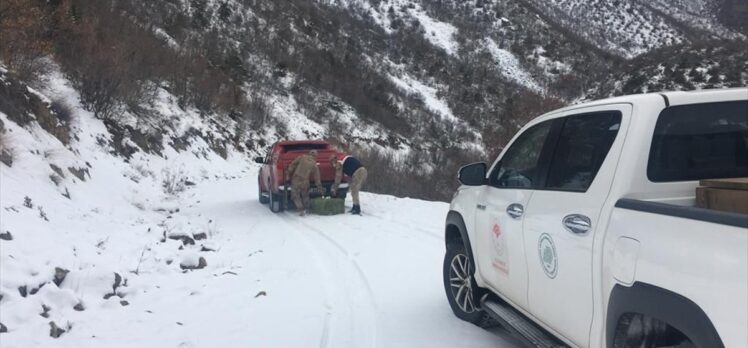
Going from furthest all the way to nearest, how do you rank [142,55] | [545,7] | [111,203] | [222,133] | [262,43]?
1. [545,7]
2. [262,43]
3. [222,133]
4. [142,55]
5. [111,203]

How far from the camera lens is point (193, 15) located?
135 feet

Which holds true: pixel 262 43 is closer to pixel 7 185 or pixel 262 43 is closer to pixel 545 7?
pixel 7 185

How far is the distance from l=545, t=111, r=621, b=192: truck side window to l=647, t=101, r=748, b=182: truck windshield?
28 centimetres

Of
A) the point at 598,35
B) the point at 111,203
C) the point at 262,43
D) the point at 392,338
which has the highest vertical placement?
the point at 598,35

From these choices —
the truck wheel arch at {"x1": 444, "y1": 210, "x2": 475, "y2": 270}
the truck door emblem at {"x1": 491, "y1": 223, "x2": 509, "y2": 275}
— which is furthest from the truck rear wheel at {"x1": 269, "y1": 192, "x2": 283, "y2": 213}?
the truck door emblem at {"x1": 491, "y1": 223, "x2": 509, "y2": 275}

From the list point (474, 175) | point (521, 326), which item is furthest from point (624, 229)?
point (474, 175)

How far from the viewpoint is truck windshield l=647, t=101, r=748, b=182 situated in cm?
323

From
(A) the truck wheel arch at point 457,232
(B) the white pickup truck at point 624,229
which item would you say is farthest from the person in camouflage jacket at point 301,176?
(B) the white pickup truck at point 624,229

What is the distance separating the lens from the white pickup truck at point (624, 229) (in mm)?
2385

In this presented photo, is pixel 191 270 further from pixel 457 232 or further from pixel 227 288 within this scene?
pixel 457 232

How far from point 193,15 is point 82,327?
39.0 meters

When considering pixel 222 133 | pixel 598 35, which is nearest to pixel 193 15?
pixel 222 133

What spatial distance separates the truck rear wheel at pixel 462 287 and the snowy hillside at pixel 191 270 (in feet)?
0.38

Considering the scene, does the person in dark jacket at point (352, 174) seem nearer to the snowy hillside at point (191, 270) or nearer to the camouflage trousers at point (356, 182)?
the camouflage trousers at point (356, 182)
